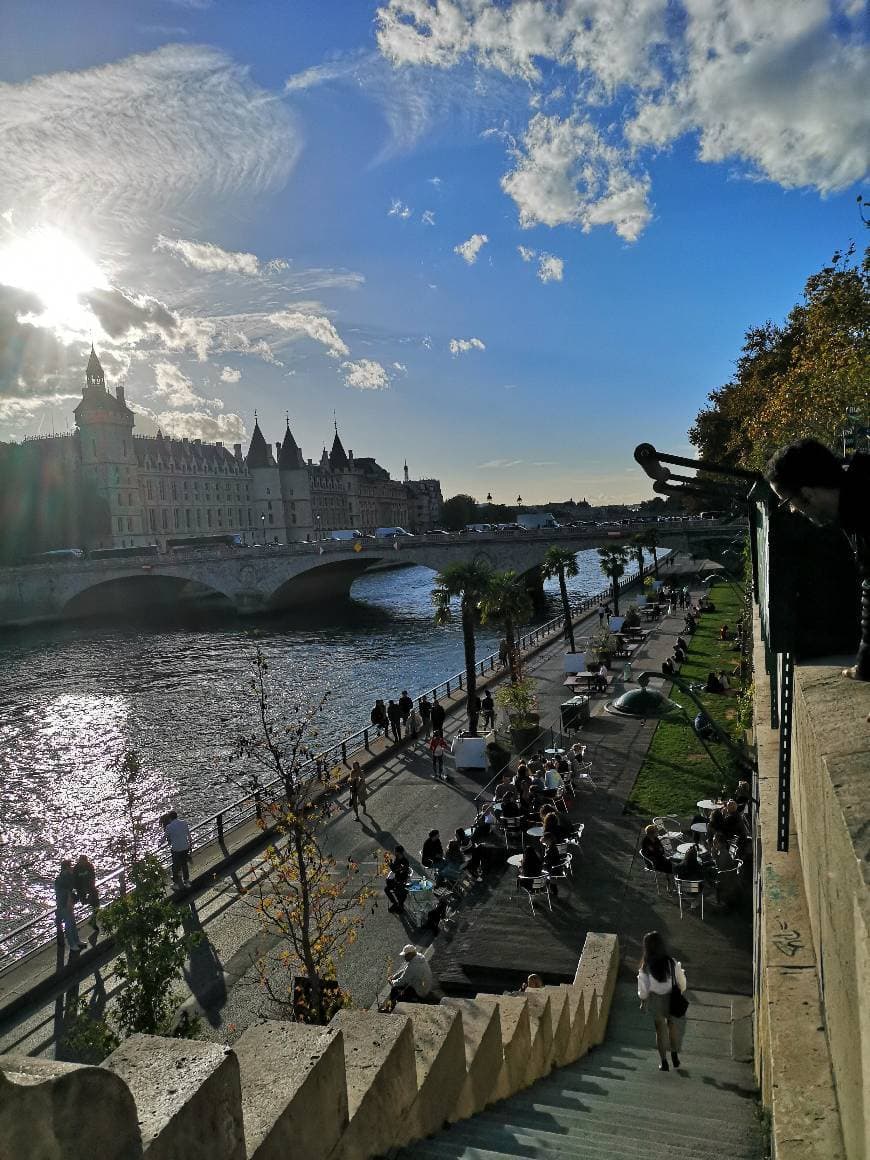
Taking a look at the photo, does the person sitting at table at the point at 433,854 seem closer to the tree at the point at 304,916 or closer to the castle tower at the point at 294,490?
the tree at the point at 304,916

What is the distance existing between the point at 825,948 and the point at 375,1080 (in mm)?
1935

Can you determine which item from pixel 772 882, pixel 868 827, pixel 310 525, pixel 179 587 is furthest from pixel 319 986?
pixel 310 525

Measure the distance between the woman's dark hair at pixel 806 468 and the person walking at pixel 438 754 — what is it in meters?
17.8

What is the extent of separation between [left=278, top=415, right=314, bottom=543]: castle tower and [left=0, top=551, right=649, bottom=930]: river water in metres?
60.8

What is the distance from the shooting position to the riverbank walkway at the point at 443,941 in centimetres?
1032

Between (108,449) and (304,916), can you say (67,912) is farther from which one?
(108,449)

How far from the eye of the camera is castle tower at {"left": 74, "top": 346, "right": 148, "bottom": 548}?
342ft

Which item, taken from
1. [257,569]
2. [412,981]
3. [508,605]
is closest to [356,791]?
[412,981]

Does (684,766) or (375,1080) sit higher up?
(375,1080)

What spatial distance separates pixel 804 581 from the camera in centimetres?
385

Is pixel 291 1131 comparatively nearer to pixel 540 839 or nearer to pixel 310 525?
pixel 540 839

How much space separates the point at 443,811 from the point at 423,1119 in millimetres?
13708

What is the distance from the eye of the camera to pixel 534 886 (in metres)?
12.2

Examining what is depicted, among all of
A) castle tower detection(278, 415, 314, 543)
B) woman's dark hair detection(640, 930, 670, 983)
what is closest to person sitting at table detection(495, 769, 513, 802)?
woman's dark hair detection(640, 930, 670, 983)
